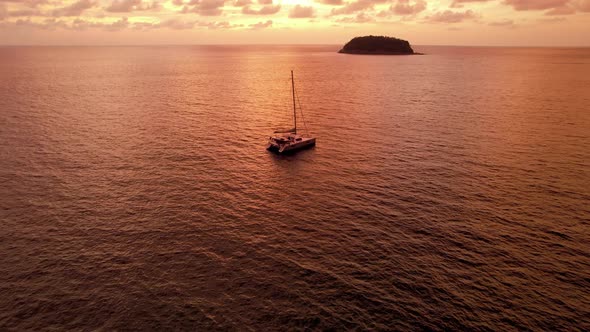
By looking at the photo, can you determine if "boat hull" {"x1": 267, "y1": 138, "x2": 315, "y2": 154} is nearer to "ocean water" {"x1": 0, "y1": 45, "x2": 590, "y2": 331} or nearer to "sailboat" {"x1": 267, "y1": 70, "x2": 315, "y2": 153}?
"sailboat" {"x1": 267, "y1": 70, "x2": 315, "y2": 153}

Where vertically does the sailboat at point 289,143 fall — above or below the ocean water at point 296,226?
above

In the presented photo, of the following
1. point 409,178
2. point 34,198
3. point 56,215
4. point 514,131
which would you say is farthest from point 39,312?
point 514,131

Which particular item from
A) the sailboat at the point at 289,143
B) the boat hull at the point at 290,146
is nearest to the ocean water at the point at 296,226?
the boat hull at the point at 290,146

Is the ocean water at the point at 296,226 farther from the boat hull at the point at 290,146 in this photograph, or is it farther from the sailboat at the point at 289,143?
the sailboat at the point at 289,143

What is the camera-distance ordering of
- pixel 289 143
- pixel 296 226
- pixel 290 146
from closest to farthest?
pixel 296 226
pixel 290 146
pixel 289 143

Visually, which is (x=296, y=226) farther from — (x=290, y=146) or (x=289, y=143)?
(x=289, y=143)

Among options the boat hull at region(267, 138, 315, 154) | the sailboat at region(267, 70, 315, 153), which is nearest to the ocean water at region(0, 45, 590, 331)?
the boat hull at region(267, 138, 315, 154)

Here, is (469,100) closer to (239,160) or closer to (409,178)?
(409,178)

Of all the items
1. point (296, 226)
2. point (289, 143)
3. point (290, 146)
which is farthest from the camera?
point (289, 143)

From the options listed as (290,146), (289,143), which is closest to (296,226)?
(290,146)
